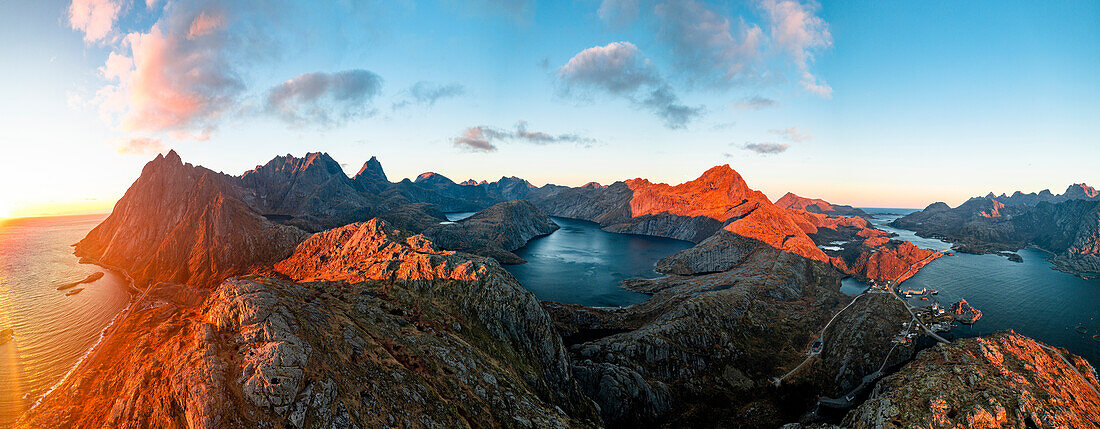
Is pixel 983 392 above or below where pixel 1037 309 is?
above

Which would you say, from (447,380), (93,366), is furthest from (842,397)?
(93,366)

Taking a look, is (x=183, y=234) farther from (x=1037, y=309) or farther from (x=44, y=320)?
(x=1037, y=309)

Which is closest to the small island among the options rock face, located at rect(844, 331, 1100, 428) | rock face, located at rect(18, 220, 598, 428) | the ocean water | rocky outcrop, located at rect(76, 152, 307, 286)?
rock face, located at rect(844, 331, 1100, 428)

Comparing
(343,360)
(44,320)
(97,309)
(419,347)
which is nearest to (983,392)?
(419,347)

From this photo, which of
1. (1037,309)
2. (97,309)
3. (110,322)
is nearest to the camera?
(110,322)

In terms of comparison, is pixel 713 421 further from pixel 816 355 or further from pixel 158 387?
pixel 158 387

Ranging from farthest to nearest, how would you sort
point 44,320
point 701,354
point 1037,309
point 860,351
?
Result: point 1037,309
point 44,320
point 701,354
point 860,351

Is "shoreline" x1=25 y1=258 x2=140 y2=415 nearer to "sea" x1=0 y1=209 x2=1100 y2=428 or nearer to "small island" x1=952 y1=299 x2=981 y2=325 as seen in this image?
"sea" x1=0 y1=209 x2=1100 y2=428
